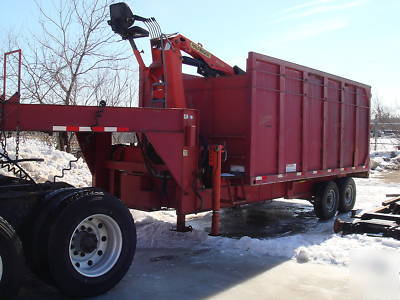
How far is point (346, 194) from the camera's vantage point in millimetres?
10461

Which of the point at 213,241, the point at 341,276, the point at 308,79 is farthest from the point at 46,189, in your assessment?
the point at 308,79

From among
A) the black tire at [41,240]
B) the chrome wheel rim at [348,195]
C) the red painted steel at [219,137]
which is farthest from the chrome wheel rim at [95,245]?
the chrome wheel rim at [348,195]

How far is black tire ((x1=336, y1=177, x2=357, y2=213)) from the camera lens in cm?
1030

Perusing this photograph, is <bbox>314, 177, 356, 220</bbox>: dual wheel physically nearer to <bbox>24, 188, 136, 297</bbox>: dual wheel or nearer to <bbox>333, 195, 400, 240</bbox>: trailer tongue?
<bbox>333, 195, 400, 240</bbox>: trailer tongue

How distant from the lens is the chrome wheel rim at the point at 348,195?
10.4m

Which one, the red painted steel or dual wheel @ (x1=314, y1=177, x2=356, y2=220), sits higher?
the red painted steel

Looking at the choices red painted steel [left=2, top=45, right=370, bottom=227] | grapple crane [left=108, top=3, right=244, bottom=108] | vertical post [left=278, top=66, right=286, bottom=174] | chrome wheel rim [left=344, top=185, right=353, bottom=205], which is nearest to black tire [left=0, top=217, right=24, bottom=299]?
red painted steel [left=2, top=45, right=370, bottom=227]

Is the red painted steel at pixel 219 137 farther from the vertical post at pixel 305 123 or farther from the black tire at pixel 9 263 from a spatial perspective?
the black tire at pixel 9 263

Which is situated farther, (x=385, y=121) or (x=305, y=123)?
(x=385, y=121)

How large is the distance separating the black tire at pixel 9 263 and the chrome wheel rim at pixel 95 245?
628 millimetres

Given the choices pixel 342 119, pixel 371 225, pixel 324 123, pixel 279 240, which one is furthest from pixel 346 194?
pixel 279 240

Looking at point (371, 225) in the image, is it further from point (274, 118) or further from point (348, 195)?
point (348, 195)

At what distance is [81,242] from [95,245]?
0.16 metres

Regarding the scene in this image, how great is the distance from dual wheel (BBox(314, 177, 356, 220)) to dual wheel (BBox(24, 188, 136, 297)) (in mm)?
5614
